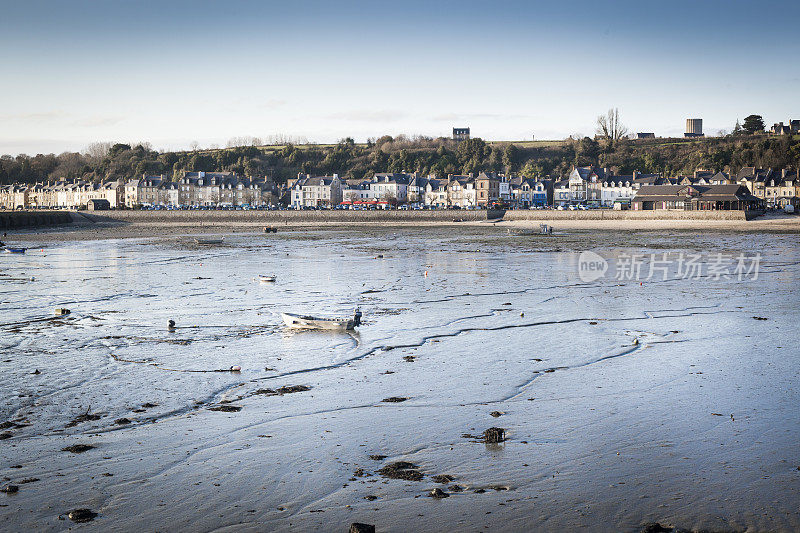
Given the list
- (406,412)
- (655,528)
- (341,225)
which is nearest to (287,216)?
(341,225)

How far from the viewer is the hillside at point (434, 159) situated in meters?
122

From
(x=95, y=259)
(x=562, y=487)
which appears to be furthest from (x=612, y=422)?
(x=95, y=259)

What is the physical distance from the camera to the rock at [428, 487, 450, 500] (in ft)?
24.4

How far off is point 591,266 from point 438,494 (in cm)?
2672

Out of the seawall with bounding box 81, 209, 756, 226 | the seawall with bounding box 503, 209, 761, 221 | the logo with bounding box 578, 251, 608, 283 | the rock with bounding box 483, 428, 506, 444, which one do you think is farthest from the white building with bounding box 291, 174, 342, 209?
the rock with bounding box 483, 428, 506, 444

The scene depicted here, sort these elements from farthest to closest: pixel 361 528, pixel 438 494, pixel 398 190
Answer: pixel 398 190 < pixel 438 494 < pixel 361 528

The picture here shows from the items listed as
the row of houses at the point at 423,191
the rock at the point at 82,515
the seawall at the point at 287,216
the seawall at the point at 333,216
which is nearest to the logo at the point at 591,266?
the rock at the point at 82,515

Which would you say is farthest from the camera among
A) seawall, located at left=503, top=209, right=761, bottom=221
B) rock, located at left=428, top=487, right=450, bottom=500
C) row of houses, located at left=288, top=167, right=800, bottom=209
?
row of houses, located at left=288, top=167, right=800, bottom=209

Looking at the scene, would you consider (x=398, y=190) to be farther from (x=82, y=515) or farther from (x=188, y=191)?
(x=82, y=515)

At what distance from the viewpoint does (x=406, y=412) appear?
1032 cm

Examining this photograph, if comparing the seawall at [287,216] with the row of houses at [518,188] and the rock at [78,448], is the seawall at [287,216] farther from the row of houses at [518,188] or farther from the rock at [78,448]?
the rock at [78,448]

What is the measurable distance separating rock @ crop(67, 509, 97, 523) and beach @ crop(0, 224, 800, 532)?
0.10m

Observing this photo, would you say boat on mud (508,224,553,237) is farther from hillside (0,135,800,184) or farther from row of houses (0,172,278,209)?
row of houses (0,172,278,209)

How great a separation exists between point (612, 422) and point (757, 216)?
76.8 meters
